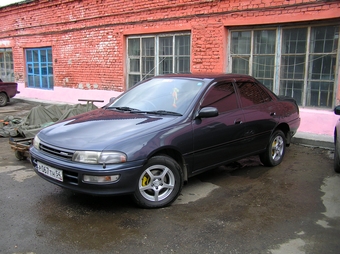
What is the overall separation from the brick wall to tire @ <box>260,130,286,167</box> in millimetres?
3273

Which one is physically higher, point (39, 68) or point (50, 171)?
point (39, 68)

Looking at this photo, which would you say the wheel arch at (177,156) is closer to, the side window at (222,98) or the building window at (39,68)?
the side window at (222,98)

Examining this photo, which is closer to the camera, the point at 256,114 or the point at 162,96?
the point at 162,96

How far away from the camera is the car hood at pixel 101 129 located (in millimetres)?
3660

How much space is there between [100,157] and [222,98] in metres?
2.09

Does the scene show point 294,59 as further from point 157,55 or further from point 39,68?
point 39,68

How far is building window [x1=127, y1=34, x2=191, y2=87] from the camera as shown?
33.1ft

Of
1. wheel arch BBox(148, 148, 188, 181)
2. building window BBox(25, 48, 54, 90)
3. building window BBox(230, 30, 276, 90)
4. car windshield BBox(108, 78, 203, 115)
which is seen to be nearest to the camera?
wheel arch BBox(148, 148, 188, 181)

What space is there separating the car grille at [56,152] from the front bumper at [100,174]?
56 mm

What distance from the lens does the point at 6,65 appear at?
728 inches

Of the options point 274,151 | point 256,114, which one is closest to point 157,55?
point 274,151

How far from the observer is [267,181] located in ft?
16.6

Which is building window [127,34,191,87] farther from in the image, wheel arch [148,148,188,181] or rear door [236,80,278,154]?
wheel arch [148,148,188,181]

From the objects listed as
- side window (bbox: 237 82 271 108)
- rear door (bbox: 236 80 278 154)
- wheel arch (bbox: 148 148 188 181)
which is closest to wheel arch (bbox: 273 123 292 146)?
rear door (bbox: 236 80 278 154)
